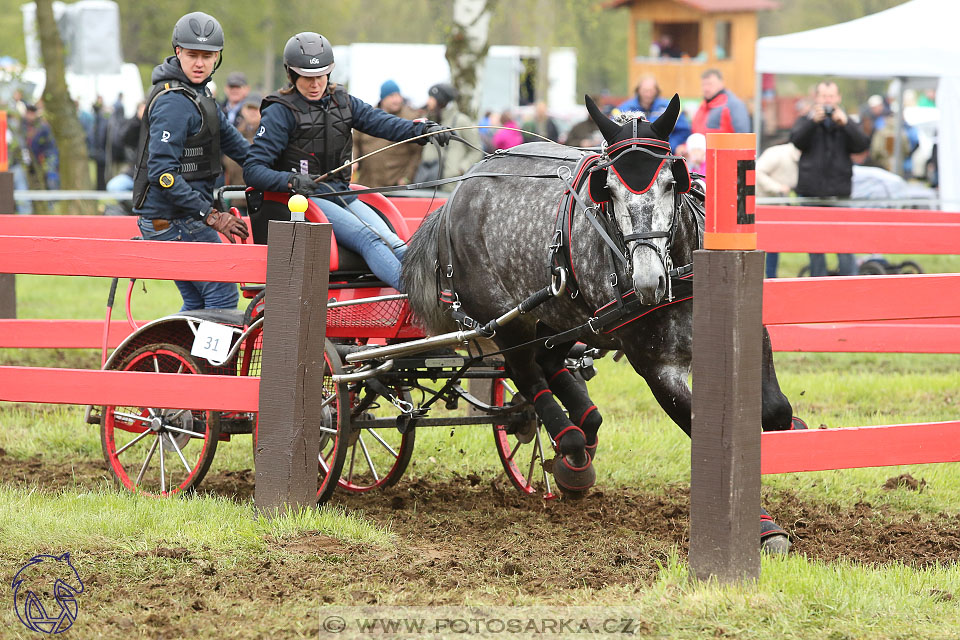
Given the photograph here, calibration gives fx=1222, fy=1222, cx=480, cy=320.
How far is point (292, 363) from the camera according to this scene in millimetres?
5266

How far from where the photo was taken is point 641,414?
26.4 feet

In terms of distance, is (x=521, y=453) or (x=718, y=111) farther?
(x=718, y=111)

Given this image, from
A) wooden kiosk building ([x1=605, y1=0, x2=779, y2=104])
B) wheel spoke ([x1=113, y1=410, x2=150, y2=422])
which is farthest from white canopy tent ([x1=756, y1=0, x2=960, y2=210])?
wooden kiosk building ([x1=605, y1=0, x2=779, y2=104])

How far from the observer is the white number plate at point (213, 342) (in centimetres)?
594

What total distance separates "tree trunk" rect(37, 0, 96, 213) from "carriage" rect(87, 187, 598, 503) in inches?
553

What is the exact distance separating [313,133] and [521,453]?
2.22m

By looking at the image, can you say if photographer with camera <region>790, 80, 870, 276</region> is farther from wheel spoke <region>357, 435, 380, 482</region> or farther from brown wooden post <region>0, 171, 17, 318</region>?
brown wooden post <region>0, 171, 17, 318</region>

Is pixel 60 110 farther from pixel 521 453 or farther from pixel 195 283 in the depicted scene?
pixel 521 453

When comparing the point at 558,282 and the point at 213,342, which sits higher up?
the point at 558,282

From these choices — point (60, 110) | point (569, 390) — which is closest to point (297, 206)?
point (569, 390)

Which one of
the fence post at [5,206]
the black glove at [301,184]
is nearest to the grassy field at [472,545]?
the fence post at [5,206]

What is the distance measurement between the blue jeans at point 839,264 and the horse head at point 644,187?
7.18m

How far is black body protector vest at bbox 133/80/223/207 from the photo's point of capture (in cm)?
634

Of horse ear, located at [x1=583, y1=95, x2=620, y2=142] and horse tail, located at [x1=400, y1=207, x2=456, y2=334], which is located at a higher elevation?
horse ear, located at [x1=583, y1=95, x2=620, y2=142]
